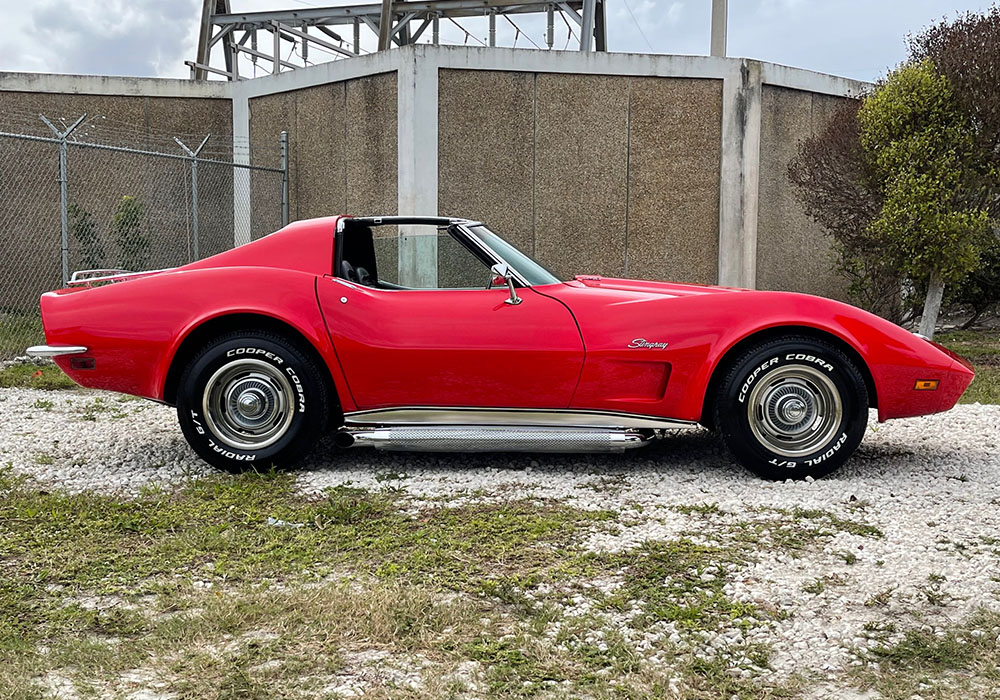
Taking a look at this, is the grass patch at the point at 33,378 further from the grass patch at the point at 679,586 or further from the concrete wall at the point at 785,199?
the concrete wall at the point at 785,199

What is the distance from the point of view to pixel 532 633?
9.21 feet

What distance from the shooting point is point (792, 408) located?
4.67 meters

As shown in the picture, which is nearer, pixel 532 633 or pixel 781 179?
pixel 532 633

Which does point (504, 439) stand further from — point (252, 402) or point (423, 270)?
point (252, 402)

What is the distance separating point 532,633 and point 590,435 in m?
1.97

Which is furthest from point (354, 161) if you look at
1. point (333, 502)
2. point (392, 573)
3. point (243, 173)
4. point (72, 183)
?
point (392, 573)

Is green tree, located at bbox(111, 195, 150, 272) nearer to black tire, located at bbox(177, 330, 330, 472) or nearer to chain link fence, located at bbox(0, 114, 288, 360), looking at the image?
chain link fence, located at bbox(0, 114, 288, 360)

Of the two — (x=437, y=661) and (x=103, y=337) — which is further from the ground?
(x=103, y=337)

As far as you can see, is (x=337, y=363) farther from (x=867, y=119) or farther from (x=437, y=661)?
(x=867, y=119)

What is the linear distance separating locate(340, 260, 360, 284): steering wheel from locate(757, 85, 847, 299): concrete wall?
9.66 metres

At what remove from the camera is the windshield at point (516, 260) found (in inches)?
191

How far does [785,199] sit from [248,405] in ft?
35.8

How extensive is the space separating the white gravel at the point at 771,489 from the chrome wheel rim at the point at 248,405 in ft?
1.02

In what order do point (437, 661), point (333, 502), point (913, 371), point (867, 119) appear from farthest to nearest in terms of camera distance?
point (867, 119)
point (913, 371)
point (333, 502)
point (437, 661)
